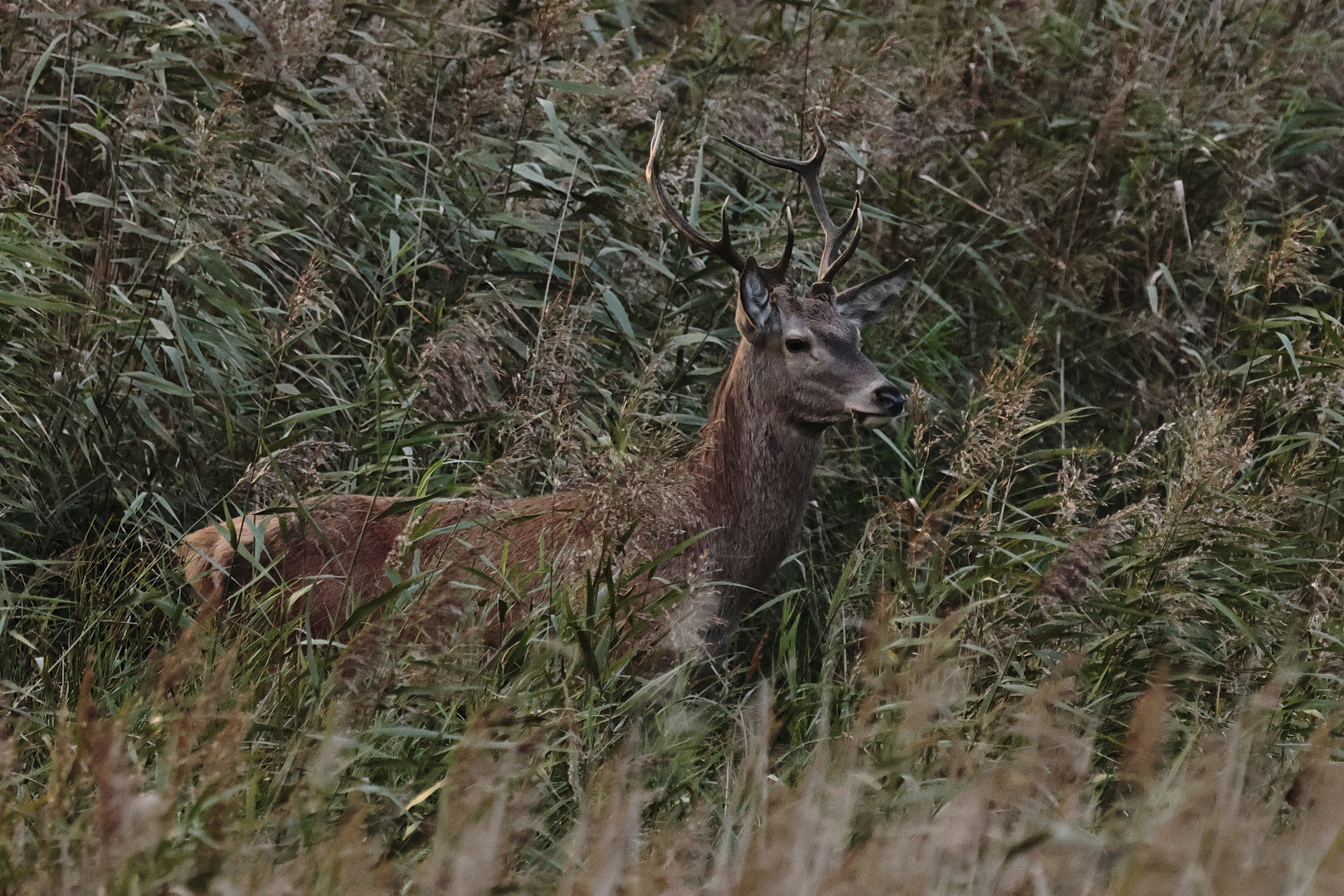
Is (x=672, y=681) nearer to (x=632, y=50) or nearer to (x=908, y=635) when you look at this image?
(x=908, y=635)

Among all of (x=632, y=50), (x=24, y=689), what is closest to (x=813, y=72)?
(x=632, y=50)

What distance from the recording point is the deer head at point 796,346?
4492 millimetres

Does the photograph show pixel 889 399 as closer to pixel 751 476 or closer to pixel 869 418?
pixel 869 418

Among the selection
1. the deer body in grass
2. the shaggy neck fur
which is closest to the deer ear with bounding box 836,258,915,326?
the deer body in grass

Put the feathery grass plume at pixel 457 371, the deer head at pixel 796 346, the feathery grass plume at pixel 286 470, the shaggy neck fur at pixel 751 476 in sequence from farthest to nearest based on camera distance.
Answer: the deer head at pixel 796 346 → the shaggy neck fur at pixel 751 476 → the feathery grass plume at pixel 457 371 → the feathery grass plume at pixel 286 470

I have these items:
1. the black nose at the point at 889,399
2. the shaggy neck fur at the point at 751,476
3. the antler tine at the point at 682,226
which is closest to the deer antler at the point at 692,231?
the antler tine at the point at 682,226

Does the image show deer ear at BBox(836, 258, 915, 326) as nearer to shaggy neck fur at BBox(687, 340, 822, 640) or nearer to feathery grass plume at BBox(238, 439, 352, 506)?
shaggy neck fur at BBox(687, 340, 822, 640)

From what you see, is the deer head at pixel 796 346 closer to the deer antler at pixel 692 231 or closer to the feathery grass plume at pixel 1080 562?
the deer antler at pixel 692 231

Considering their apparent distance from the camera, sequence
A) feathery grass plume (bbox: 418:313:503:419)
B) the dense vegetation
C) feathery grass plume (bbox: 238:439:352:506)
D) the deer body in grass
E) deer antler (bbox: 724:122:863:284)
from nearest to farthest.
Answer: the dense vegetation, feathery grass plume (bbox: 238:439:352:506), the deer body in grass, feathery grass plume (bbox: 418:313:503:419), deer antler (bbox: 724:122:863:284)

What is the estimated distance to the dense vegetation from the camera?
88.2 inches

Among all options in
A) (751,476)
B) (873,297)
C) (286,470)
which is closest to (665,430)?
(286,470)

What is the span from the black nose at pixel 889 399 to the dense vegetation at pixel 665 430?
0.29 m

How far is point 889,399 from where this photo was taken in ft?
14.5

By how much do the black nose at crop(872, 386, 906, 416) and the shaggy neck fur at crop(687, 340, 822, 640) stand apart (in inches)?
10.4
